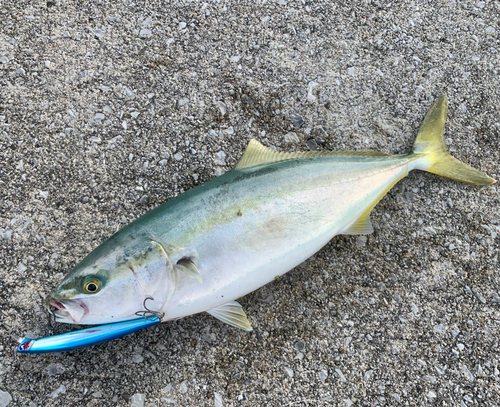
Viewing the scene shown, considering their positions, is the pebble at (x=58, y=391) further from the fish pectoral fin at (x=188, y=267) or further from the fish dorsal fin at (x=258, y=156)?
the fish dorsal fin at (x=258, y=156)

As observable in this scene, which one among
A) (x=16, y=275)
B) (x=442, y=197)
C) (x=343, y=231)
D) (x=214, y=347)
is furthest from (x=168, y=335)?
(x=442, y=197)

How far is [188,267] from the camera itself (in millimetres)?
2086

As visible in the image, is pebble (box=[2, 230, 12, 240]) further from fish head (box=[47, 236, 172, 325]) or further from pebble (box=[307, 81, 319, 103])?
pebble (box=[307, 81, 319, 103])

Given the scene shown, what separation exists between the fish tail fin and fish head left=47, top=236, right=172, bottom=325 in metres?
1.87

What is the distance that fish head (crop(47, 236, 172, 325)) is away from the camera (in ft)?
6.48

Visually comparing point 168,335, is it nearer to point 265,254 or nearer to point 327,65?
point 265,254

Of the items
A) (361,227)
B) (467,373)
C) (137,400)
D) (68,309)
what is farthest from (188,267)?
(467,373)

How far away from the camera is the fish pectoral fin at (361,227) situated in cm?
254

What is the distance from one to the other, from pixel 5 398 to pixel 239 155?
1986 millimetres

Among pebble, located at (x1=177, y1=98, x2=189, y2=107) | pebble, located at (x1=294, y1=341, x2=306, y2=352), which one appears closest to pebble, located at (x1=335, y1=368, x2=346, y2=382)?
pebble, located at (x1=294, y1=341, x2=306, y2=352)

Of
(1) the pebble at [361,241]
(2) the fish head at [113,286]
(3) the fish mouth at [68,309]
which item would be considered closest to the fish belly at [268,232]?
(2) the fish head at [113,286]

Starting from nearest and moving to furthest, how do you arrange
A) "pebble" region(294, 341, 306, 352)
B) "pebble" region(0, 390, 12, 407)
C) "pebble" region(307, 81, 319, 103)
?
"pebble" region(0, 390, 12, 407) < "pebble" region(294, 341, 306, 352) < "pebble" region(307, 81, 319, 103)

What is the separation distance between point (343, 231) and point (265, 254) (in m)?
0.59

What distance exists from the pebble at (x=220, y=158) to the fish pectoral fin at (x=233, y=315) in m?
0.99
